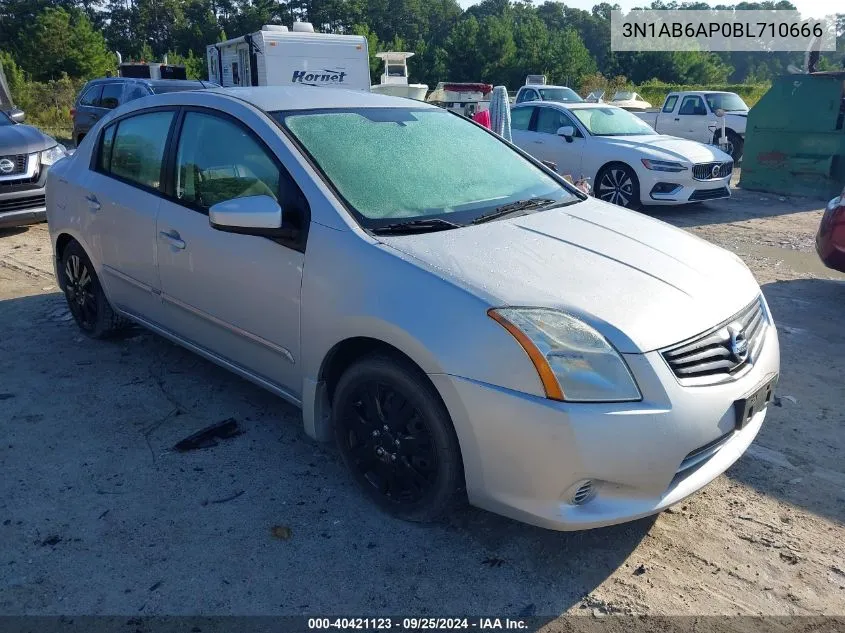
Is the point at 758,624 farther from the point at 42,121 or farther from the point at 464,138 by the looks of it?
the point at 42,121

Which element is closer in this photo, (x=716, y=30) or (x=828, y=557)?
(x=828, y=557)

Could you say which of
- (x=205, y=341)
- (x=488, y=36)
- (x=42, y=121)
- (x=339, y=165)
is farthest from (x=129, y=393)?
(x=488, y=36)

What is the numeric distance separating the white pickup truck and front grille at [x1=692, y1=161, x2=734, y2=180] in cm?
591

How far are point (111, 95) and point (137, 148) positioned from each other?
1075 cm

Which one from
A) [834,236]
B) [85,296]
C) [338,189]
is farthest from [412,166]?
[834,236]

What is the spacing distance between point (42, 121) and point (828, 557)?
102 feet

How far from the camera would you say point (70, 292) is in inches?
193

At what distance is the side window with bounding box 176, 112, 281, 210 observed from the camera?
3270 millimetres

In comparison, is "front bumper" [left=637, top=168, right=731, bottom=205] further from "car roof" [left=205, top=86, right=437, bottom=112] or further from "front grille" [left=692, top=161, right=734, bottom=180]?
"car roof" [left=205, top=86, right=437, bottom=112]

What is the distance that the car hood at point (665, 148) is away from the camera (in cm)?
980

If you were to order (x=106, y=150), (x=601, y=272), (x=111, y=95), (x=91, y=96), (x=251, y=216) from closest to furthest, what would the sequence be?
(x=601, y=272), (x=251, y=216), (x=106, y=150), (x=111, y=95), (x=91, y=96)

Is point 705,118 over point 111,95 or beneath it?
beneath

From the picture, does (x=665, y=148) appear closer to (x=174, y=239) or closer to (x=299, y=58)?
(x=174, y=239)

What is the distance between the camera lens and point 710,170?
9.98 m
